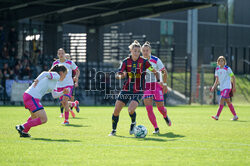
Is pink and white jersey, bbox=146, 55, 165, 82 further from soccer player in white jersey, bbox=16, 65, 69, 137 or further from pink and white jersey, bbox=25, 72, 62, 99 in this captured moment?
pink and white jersey, bbox=25, 72, 62, 99

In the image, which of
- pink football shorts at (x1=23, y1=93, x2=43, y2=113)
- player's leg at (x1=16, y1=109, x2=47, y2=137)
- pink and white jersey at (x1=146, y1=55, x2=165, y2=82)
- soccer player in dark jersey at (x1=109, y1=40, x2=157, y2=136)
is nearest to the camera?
player's leg at (x1=16, y1=109, x2=47, y2=137)

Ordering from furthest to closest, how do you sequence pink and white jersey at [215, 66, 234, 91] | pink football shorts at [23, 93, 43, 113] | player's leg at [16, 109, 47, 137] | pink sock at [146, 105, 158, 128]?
1. pink and white jersey at [215, 66, 234, 91]
2. pink sock at [146, 105, 158, 128]
3. pink football shorts at [23, 93, 43, 113]
4. player's leg at [16, 109, 47, 137]

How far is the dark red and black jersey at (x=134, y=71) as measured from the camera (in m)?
10.3

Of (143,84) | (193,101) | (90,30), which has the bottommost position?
(193,101)

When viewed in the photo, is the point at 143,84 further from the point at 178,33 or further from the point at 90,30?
the point at 178,33

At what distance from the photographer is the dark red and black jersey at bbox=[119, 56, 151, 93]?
10305mm

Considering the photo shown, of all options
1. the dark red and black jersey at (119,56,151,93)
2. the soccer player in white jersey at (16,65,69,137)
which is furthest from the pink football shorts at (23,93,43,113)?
the dark red and black jersey at (119,56,151,93)

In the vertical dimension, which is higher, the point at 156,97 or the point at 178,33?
the point at 178,33

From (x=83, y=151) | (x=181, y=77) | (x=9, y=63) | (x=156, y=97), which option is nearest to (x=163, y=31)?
(x=181, y=77)

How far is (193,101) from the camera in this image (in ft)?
106

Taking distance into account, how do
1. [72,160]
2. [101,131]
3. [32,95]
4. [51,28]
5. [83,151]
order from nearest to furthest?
1. [72,160]
2. [83,151]
3. [32,95]
4. [101,131]
5. [51,28]

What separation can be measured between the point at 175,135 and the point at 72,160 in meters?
4.19

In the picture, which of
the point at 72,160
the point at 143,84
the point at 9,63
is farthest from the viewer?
the point at 9,63

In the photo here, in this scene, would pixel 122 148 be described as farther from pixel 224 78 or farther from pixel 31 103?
pixel 224 78
